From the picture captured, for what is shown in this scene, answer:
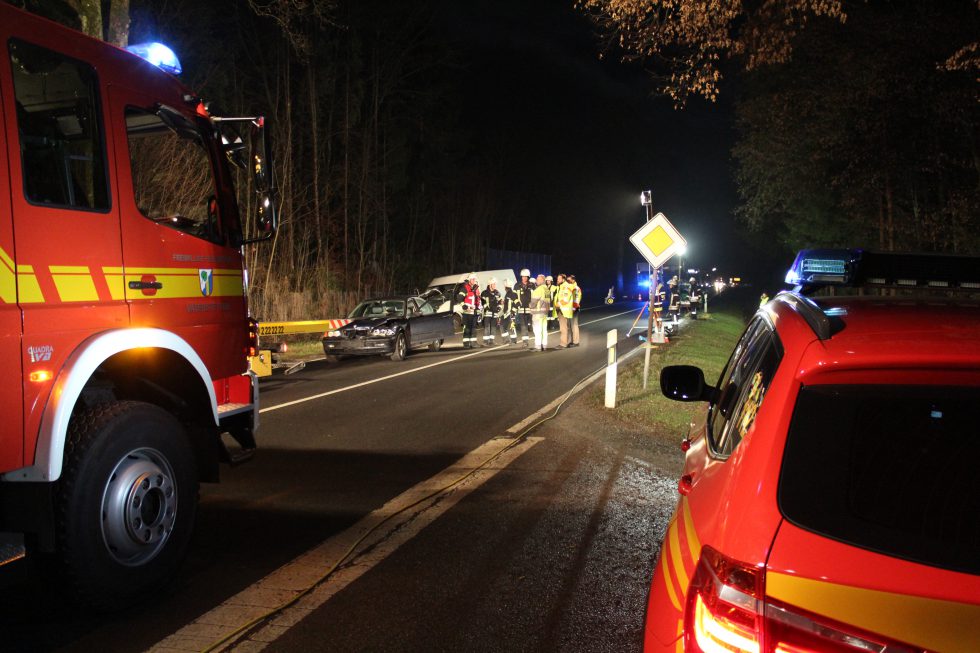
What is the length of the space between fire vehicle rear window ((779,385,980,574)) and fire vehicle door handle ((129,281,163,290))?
3.73 m

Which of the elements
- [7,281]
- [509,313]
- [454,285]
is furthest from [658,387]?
[454,285]

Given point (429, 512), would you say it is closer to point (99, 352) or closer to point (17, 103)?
point (99, 352)

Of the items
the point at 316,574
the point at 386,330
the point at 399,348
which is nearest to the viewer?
the point at 316,574

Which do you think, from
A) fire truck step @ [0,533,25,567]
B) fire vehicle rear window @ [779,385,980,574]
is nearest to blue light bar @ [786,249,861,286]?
fire vehicle rear window @ [779,385,980,574]

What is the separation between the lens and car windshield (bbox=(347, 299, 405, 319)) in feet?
63.9

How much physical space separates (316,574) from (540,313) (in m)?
15.9

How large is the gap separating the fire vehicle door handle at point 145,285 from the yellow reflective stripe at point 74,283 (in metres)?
0.29

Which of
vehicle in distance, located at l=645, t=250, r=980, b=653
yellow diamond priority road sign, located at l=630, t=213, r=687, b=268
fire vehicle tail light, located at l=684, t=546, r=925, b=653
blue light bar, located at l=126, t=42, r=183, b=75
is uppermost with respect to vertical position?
blue light bar, located at l=126, t=42, r=183, b=75

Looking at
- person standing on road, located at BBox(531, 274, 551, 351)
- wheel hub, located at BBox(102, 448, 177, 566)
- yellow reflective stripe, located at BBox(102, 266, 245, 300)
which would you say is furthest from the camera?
person standing on road, located at BBox(531, 274, 551, 351)

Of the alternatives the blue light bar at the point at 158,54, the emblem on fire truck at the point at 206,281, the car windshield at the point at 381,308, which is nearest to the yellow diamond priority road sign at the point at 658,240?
the blue light bar at the point at 158,54

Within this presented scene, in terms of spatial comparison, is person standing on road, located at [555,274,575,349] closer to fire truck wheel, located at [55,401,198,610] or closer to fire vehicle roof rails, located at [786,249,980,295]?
fire vehicle roof rails, located at [786,249,980,295]

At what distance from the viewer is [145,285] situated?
446 centimetres

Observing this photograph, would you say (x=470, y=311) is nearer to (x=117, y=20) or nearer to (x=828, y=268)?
(x=117, y=20)

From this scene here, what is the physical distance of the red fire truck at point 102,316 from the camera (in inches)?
144
